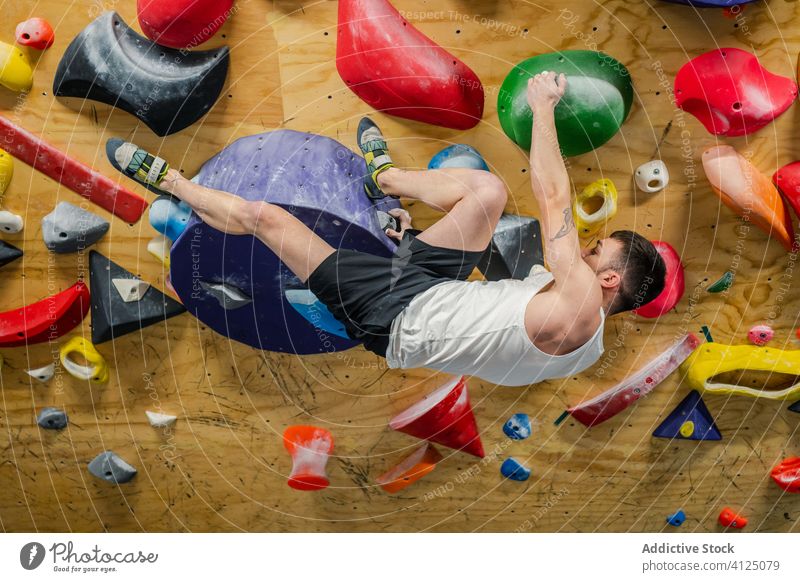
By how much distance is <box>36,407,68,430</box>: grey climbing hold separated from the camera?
2.91m

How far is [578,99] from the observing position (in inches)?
97.7

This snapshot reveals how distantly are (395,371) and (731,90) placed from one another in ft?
5.16

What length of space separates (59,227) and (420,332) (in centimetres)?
140

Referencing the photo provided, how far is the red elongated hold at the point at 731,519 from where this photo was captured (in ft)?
9.81

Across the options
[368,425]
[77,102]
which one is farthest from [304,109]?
[368,425]

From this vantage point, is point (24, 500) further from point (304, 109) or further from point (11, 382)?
point (304, 109)

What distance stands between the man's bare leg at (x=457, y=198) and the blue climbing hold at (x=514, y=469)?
0.94 m

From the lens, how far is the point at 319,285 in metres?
2.45

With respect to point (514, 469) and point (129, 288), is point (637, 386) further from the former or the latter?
point (129, 288)

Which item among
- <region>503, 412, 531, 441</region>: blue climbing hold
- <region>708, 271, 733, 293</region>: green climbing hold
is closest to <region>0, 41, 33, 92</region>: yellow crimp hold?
<region>503, 412, 531, 441</region>: blue climbing hold

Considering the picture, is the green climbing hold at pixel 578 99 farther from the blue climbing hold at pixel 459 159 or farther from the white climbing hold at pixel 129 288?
the white climbing hold at pixel 129 288

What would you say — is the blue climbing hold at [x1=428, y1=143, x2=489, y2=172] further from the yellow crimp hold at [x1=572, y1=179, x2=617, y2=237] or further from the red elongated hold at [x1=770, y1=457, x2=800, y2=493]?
the red elongated hold at [x1=770, y1=457, x2=800, y2=493]

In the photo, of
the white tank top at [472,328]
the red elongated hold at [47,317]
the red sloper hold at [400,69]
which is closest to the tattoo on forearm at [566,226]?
the white tank top at [472,328]

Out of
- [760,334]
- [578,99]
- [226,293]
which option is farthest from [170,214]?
[760,334]
